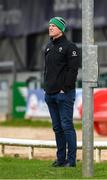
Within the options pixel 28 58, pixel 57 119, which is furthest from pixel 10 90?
pixel 57 119

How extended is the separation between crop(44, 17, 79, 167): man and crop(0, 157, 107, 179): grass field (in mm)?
373

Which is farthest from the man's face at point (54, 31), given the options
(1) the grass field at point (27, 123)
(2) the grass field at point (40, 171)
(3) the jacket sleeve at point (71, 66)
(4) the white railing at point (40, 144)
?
(1) the grass field at point (27, 123)

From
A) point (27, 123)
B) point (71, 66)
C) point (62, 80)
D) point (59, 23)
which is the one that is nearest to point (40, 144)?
point (62, 80)

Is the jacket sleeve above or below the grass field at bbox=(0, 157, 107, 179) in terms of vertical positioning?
above

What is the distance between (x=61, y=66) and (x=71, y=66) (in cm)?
17

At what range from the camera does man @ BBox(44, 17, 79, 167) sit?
1006cm

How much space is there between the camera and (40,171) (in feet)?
32.3

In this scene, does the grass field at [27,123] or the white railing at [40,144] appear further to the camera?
the grass field at [27,123]

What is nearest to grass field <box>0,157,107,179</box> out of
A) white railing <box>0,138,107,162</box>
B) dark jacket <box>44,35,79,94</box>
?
white railing <box>0,138,107,162</box>

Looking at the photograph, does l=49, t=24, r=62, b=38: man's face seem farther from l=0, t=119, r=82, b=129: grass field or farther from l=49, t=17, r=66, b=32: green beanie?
l=0, t=119, r=82, b=129: grass field

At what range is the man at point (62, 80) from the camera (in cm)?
1006

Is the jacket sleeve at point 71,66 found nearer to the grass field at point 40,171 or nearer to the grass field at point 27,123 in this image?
the grass field at point 40,171

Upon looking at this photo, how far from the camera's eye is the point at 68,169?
9945 mm

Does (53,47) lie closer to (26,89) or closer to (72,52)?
(72,52)
